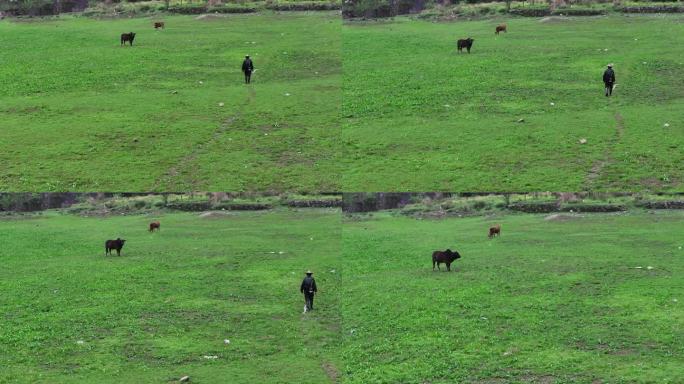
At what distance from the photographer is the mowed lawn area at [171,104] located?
33.1 metres

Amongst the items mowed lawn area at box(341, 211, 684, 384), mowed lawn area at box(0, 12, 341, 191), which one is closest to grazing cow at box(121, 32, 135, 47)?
mowed lawn area at box(0, 12, 341, 191)

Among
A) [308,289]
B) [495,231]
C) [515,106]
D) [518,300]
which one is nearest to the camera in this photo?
[308,289]

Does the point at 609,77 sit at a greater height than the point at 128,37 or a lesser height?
lesser

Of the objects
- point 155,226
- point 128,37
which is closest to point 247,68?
point 155,226

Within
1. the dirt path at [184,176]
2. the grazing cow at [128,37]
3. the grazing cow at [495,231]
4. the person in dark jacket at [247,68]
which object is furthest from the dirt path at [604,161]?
the grazing cow at [128,37]

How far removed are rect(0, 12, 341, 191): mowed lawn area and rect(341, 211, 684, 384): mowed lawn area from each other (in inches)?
189

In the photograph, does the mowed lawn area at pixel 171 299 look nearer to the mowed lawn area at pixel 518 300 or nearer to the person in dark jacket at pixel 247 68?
the mowed lawn area at pixel 518 300

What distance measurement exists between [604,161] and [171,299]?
54.4ft

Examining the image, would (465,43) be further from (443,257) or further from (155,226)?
(155,226)

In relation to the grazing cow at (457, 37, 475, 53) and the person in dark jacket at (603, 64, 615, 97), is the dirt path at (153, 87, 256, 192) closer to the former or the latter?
the grazing cow at (457, 37, 475, 53)

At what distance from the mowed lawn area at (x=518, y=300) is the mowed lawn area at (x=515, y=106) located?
3.26 meters

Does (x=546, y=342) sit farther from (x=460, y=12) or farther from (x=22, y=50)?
(x=22, y=50)

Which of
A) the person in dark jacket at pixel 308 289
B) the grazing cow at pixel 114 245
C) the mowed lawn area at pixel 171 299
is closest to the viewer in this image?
the mowed lawn area at pixel 171 299

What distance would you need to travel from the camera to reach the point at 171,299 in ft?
105
